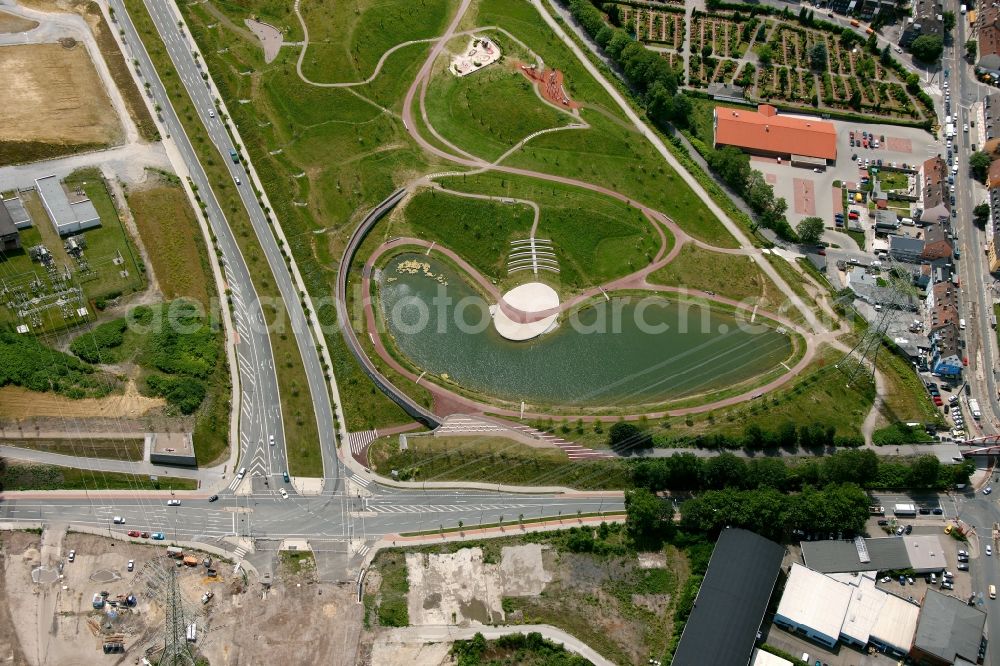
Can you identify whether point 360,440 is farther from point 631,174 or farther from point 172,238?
point 631,174

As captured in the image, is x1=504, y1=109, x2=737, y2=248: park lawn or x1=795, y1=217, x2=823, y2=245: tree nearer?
x1=795, y1=217, x2=823, y2=245: tree

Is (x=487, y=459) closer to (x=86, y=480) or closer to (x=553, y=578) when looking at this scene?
(x=553, y=578)

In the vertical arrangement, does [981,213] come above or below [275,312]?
above

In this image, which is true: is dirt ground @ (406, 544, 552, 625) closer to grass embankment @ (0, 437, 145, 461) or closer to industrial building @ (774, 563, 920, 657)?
industrial building @ (774, 563, 920, 657)

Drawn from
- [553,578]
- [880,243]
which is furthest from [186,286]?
[880,243]

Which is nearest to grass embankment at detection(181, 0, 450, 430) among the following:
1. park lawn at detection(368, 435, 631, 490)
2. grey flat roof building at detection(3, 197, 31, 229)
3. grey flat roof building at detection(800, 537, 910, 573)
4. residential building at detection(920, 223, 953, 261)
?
park lawn at detection(368, 435, 631, 490)

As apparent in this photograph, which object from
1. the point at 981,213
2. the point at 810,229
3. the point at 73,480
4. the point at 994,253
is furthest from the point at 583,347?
the point at 981,213

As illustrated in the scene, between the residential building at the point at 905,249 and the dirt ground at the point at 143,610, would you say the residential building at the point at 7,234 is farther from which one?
the residential building at the point at 905,249
